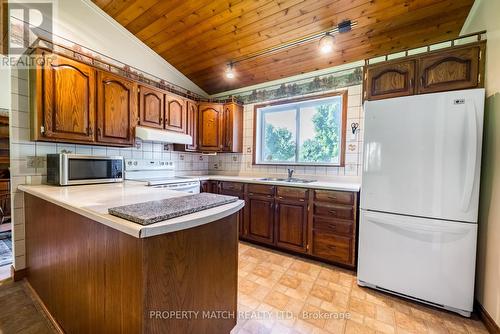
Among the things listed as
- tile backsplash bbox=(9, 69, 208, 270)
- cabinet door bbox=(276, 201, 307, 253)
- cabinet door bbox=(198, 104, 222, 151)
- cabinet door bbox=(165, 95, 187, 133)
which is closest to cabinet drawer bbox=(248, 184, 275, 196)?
cabinet door bbox=(276, 201, 307, 253)

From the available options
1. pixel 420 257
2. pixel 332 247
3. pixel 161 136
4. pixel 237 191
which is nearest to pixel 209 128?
pixel 161 136

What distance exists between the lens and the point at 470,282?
152 centimetres

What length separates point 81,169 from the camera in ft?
6.48

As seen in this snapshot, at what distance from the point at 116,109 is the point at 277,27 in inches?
78.4

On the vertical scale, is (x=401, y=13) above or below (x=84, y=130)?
above

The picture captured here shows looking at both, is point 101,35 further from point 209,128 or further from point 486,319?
Answer: point 486,319

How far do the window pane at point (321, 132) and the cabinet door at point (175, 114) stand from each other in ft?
5.78

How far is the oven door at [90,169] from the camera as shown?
1.87m

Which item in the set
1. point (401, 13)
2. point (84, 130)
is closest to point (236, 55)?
point (401, 13)

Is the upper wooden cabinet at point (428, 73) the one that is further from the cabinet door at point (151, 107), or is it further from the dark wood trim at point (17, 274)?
the dark wood trim at point (17, 274)

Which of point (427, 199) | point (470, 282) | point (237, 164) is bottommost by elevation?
point (470, 282)

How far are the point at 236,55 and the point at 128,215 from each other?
2.58m

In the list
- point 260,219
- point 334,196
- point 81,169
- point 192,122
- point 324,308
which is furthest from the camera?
point 192,122

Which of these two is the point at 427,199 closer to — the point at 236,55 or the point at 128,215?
the point at 128,215
